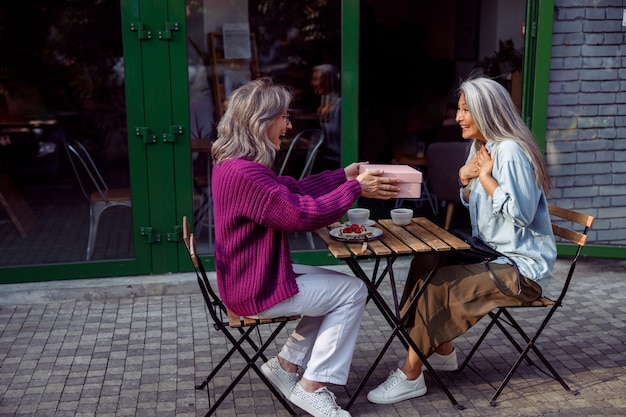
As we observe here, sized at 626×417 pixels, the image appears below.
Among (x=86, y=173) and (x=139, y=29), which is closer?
(x=139, y=29)

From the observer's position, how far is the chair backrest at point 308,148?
245 inches

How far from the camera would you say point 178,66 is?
18.2 ft

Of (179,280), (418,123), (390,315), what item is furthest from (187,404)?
(418,123)

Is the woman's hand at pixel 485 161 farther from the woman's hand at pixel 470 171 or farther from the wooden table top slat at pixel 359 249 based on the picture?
the wooden table top slat at pixel 359 249

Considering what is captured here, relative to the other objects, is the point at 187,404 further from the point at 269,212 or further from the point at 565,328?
the point at 565,328

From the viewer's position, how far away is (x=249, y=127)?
140 inches

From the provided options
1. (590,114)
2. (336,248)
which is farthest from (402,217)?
(590,114)

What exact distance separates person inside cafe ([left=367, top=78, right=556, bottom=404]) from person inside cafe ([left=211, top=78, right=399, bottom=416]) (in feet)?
1.25

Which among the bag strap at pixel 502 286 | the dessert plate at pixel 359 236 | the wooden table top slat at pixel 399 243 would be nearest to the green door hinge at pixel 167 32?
the wooden table top slat at pixel 399 243

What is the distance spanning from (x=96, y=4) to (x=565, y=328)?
4.23m

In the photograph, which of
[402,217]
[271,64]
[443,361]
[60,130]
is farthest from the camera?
[271,64]

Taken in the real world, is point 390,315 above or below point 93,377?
above

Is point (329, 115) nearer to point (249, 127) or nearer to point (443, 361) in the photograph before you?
point (443, 361)

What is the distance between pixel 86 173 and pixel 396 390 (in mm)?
3239
